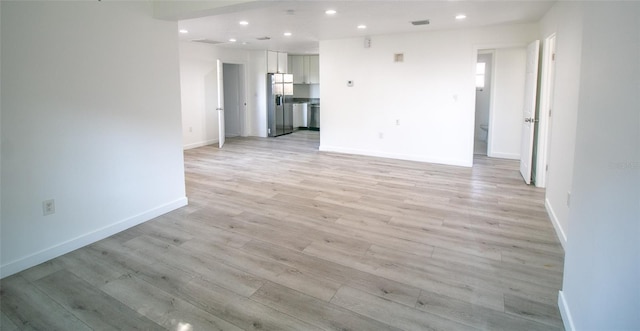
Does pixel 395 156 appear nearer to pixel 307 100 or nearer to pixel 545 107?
pixel 545 107

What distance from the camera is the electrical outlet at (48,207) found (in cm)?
292

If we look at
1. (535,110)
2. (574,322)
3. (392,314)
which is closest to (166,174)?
(392,314)

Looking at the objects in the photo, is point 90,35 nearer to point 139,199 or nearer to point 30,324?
point 139,199

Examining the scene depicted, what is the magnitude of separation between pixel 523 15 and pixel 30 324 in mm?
5963

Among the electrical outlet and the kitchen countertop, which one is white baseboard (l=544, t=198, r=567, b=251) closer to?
the electrical outlet

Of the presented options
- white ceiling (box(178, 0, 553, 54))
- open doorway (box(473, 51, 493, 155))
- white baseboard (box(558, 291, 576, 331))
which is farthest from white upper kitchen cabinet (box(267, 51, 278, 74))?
white baseboard (box(558, 291, 576, 331))

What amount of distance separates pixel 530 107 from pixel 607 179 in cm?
406

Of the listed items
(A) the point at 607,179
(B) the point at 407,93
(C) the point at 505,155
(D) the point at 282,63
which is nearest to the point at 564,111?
(A) the point at 607,179

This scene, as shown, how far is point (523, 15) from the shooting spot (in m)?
4.96

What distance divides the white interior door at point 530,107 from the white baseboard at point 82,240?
179 inches

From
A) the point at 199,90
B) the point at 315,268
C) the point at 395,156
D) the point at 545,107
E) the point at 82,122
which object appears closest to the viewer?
the point at 315,268

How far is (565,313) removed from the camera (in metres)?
2.09

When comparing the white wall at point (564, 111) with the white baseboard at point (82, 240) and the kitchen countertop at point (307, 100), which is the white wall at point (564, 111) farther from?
the kitchen countertop at point (307, 100)

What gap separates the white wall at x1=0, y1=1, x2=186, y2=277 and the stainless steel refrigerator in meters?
5.92
